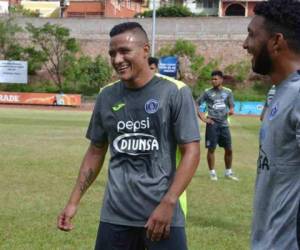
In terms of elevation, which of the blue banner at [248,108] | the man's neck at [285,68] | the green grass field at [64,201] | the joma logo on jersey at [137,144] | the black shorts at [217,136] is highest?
the man's neck at [285,68]

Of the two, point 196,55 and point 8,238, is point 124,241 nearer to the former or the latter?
point 8,238

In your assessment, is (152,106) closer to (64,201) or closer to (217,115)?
(64,201)

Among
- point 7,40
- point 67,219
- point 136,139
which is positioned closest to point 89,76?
point 7,40

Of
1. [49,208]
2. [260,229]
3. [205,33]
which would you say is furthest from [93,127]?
[205,33]

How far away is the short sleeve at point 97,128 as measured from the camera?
16.0 ft

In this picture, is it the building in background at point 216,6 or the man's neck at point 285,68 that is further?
the building in background at point 216,6

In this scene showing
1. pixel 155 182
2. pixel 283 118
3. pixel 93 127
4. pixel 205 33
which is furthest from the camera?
pixel 205 33

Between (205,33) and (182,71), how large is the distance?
20.9ft

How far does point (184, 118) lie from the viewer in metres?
4.55

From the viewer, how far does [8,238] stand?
26.1ft

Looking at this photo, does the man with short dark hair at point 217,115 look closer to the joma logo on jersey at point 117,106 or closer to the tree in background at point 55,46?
the joma logo on jersey at point 117,106

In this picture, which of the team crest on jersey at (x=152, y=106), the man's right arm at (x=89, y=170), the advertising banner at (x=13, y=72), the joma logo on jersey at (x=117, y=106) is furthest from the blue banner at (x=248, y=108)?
the team crest on jersey at (x=152, y=106)

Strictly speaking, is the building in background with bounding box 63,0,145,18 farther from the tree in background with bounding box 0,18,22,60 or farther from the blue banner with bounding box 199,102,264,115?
the blue banner with bounding box 199,102,264,115

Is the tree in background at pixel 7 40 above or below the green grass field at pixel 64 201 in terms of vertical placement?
above
